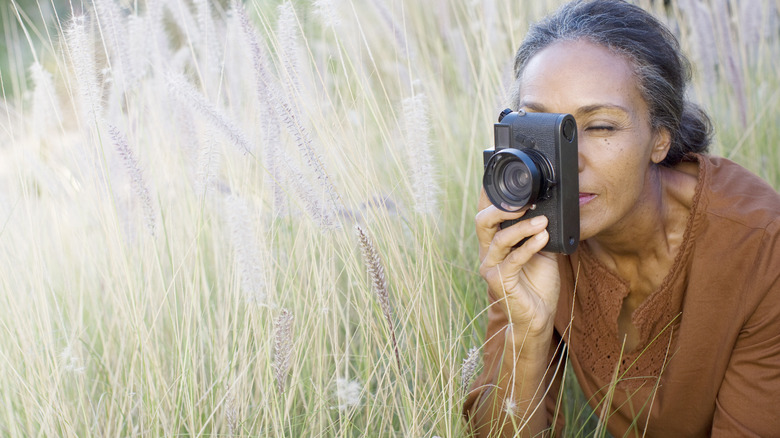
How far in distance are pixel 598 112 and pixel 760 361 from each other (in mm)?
661

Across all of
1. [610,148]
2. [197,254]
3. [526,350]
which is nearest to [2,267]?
[197,254]

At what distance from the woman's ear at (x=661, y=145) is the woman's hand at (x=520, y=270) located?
0.36 m

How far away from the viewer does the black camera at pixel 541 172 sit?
1.41 meters

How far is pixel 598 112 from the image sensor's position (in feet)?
5.07

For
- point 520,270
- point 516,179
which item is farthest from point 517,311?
point 516,179

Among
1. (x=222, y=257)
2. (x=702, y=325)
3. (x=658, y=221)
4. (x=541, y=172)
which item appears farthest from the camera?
(x=222, y=257)

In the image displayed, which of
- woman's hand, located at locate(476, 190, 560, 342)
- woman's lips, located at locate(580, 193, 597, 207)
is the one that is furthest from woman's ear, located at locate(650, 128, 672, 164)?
woman's hand, located at locate(476, 190, 560, 342)

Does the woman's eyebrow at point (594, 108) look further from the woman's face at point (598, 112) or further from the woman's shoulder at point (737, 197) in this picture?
the woman's shoulder at point (737, 197)

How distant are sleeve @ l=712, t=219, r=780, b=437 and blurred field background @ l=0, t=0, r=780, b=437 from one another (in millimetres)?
406

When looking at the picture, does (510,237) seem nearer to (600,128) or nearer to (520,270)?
(520,270)

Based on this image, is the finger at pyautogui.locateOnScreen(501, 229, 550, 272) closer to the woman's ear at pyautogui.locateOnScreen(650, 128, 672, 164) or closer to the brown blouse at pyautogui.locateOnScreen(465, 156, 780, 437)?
the brown blouse at pyautogui.locateOnScreen(465, 156, 780, 437)

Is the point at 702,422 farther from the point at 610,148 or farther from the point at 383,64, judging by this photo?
the point at 383,64

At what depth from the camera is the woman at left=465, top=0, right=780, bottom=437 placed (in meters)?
1.56

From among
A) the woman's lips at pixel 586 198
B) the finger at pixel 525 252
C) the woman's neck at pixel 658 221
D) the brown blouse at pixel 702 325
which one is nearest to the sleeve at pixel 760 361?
the brown blouse at pixel 702 325
